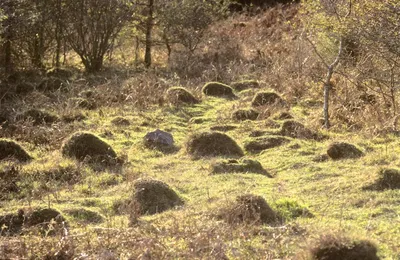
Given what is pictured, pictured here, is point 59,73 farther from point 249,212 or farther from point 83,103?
point 249,212

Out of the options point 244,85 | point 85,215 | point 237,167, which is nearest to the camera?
point 85,215

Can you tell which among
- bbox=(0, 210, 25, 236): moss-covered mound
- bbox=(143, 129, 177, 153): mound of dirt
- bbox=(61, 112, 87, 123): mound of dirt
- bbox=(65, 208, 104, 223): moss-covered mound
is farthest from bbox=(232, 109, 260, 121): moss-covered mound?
bbox=(0, 210, 25, 236): moss-covered mound

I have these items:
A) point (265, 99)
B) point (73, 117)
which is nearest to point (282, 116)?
point (265, 99)

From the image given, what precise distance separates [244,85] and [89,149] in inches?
228

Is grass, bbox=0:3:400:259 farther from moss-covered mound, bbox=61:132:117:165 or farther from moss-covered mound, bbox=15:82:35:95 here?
moss-covered mound, bbox=15:82:35:95

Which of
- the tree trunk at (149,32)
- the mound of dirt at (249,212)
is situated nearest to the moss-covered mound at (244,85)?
the tree trunk at (149,32)

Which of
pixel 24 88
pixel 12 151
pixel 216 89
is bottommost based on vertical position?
pixel 12 151

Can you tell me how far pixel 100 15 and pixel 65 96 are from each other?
11.6 ft

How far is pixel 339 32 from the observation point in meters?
9.58

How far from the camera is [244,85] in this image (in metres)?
13.5

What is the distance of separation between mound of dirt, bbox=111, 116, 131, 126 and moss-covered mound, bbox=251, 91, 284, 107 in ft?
7.53

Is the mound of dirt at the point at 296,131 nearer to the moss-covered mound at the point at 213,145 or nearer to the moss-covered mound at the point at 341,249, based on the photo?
the moss-covered mound at the point at 213,145

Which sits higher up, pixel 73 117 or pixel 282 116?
pixel 282 116

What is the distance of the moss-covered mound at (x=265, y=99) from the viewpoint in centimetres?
1135
